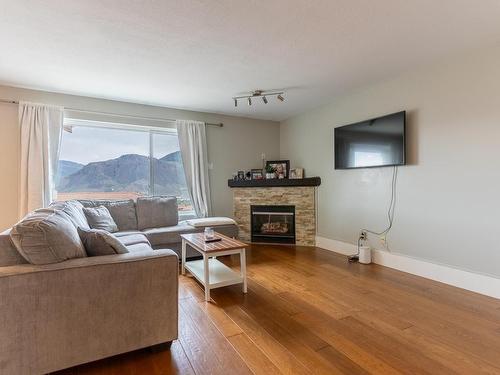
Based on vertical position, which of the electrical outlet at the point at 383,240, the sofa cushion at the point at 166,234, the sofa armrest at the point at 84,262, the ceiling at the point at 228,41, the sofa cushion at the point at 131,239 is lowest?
the electrical outlet at the point at 383,240

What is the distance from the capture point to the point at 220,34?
2.40m

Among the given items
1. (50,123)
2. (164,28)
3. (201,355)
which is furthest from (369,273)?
(50,123)

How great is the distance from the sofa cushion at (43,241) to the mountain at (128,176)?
2.78 metres

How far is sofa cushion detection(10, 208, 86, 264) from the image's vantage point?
153cm

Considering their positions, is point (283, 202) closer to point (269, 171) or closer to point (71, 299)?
point (269, 171)

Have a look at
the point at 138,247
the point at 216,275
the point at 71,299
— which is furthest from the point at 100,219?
the point at 71,299

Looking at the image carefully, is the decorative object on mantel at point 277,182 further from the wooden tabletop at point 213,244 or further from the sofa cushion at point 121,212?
the wooden tabletop at point 213,244

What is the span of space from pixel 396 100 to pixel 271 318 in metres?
2.95

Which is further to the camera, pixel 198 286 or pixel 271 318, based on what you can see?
pixel 198 286

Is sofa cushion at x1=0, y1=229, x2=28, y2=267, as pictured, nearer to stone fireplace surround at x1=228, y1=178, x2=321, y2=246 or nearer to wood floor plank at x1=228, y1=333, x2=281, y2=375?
wood floor plank at x1=228, y1=333, x2=281, y2=375

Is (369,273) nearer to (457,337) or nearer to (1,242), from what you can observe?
(457,337)

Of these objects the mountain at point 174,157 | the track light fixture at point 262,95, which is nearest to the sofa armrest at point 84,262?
the track light fixture at point 262,95

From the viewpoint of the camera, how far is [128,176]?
447cm

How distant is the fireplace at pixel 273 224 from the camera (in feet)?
16.2
